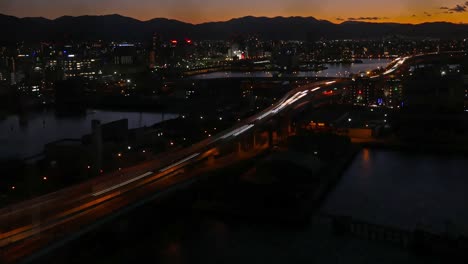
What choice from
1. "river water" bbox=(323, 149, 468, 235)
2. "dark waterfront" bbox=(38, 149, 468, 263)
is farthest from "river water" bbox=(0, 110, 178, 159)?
"river water" bbox=(323, 149, 468, 235)

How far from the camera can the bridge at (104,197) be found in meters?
2.31

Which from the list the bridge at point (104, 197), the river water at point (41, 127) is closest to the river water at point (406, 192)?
the bridge at point (104, 197)

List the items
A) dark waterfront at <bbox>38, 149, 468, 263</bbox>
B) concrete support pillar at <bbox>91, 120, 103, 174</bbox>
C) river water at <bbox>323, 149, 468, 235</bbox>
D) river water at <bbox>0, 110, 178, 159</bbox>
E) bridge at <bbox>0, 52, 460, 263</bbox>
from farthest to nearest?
river water at <bbox>0, 110, 178, 159</bbox>
concrete support pillar at <bbox>91, 120, 103, 174</bbox>
river water at <bbox>323, 149, 468, 235</bbox>
dark waterfront at <bbox>38, 149, 468, 263</bbox>
bridge at <bbox>0, 52, 460, 263</bbox>

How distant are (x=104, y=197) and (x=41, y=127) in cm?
466

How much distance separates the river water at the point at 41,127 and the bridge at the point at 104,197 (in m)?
1.96

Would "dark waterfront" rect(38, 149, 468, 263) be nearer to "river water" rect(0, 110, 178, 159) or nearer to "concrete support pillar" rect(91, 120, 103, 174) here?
"concrete support pillar" rect(91, 120, 103, 174)

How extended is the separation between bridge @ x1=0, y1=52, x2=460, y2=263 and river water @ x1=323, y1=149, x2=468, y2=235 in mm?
957

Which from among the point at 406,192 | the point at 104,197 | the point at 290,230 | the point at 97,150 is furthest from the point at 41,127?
the point at 406,192

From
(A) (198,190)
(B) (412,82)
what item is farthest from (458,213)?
(B) (412,82)

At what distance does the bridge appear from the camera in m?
2.31

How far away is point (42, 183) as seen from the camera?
3.68 meters

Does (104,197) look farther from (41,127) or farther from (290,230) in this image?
(41,127)

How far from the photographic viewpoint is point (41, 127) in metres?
7.14

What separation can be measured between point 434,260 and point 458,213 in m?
0.79
